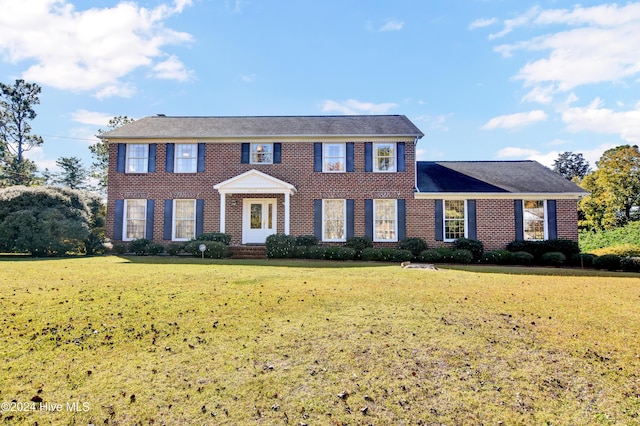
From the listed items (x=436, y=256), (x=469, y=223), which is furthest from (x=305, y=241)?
(x=469, y=223)

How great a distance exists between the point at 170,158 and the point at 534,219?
18791mm

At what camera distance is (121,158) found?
19.0 meters

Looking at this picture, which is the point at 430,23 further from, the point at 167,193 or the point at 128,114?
the point at 128,114

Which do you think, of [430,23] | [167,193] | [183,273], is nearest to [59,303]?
[183,273]

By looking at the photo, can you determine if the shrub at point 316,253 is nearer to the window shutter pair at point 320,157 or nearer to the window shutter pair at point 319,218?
the window shutter pair at point 319,218

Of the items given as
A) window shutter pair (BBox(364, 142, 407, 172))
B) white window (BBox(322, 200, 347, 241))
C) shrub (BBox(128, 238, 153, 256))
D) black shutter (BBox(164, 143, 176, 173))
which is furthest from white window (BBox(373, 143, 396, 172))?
shrub (BBox(128, 238, 153, 256))

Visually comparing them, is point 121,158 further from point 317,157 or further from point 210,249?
point 317,157

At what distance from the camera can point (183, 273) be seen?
10.2 m

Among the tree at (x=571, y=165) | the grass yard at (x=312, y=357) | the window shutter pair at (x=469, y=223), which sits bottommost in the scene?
the grass yard at (x=312, y=357)

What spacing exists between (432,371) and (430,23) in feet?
52.2

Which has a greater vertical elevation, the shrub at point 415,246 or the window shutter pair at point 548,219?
the window shutter pair at point 548,219

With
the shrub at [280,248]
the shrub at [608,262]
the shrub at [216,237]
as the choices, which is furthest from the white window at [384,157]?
the shrub at [608,262]

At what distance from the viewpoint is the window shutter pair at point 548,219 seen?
690 inches

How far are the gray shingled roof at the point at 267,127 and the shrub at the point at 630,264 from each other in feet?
32.2
